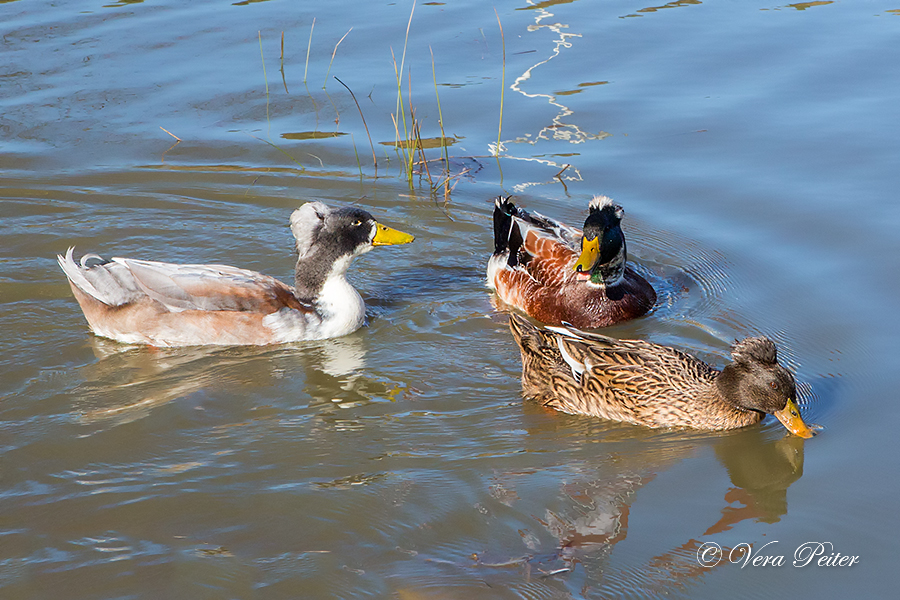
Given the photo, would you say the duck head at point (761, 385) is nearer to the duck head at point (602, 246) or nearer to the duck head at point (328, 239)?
the duck head at point (602, 246)

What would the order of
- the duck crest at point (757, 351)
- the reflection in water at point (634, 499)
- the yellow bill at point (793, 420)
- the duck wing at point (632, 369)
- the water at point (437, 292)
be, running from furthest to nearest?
the duck wing at point (632, 369)
the duck crest at point (757, 351)
the yellow bill at point (793, 420)
the water at point (437, 292)
the reflection in water at point (634, 499)

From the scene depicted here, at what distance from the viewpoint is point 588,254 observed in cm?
793

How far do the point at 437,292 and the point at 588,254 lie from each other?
1379 mm

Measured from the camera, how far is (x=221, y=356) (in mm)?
7371

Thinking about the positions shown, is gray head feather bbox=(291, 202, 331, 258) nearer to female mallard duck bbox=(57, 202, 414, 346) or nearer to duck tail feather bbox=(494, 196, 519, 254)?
female mallard duck bbox=(57, 202, 414, 346)

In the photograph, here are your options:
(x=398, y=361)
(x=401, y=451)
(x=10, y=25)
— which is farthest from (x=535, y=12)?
(x=401, y=451)

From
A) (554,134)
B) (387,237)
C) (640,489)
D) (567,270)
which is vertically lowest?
(640,489)

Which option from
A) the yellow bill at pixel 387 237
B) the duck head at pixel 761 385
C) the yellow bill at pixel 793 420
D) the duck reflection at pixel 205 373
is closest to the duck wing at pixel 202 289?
the duck reflection at pixel 205 373

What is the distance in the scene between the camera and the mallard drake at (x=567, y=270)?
7.95 metres

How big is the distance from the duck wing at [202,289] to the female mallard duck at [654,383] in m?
2.11

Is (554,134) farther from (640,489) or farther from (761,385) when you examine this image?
(640,489)

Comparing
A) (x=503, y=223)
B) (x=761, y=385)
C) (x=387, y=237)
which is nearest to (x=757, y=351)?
(x=761, y=385)

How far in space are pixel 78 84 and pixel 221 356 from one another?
6.63m

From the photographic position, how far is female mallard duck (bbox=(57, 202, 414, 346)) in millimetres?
7473
